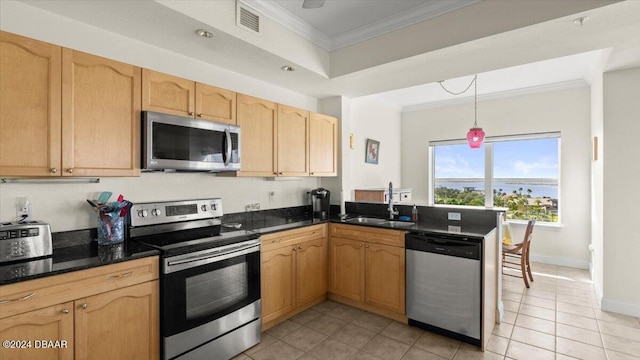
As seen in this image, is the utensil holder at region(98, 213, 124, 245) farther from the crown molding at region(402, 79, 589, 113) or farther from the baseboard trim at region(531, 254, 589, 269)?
the baseboard trim at region(531, 254, 589, 269)

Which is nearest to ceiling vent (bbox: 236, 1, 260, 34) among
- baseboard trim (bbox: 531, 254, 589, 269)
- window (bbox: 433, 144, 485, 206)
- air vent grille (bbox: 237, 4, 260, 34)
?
air vent grille (bbox: 237, 4, 260, 34)

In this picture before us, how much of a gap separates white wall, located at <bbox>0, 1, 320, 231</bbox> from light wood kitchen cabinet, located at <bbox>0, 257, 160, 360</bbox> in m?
0.64

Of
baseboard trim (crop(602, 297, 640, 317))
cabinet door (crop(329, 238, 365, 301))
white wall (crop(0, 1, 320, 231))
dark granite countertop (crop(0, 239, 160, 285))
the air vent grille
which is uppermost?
the air vent grille

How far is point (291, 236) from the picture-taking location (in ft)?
9.85

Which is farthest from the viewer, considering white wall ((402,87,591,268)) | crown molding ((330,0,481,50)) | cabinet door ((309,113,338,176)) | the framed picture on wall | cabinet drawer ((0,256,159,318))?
the framed picture on wall

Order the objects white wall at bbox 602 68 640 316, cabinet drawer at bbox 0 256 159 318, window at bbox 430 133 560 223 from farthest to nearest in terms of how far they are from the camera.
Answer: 1. window at bbox 430 133 560 223
2. white wall at bbox 602 68 640 316
3. cabinet drawer at bbox 0 256 159 318

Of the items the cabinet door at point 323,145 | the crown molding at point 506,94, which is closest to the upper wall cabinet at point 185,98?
the cabinet door at point 323,145

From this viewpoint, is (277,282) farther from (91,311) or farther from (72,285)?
(72,285)

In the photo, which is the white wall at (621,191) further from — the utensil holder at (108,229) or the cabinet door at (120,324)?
the utensil holder at (108,229)

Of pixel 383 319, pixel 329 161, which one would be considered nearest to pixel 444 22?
pixel 329 161

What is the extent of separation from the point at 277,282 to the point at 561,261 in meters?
4.53

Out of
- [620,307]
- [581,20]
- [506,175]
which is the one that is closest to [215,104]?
[581,20]

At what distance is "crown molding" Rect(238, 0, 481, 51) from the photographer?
8.36 ft

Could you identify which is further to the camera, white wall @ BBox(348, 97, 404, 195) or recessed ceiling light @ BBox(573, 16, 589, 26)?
white wall @ BBox(348, 97, 404, 195)
